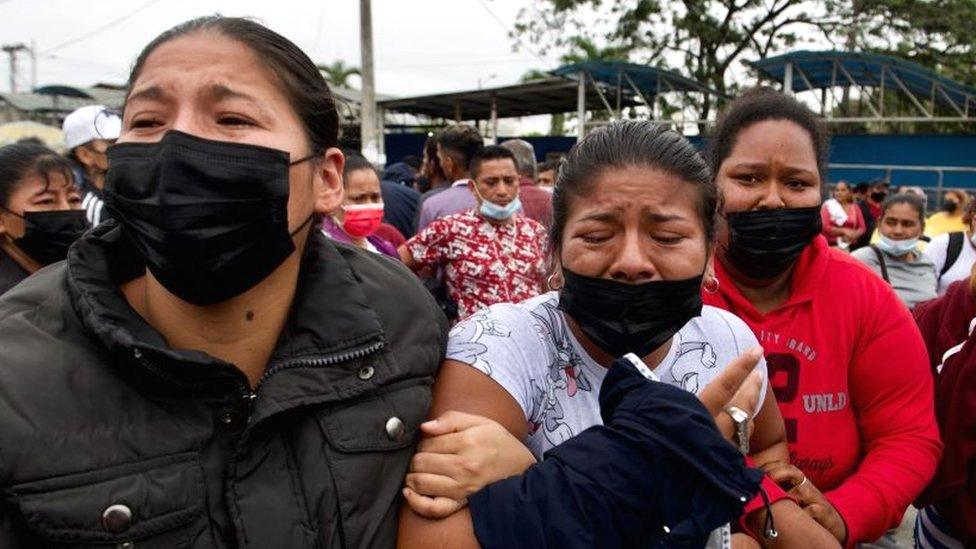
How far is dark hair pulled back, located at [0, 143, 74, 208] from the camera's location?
9.86ft

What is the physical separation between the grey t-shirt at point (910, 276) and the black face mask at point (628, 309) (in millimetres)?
3621

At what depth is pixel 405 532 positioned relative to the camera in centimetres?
118

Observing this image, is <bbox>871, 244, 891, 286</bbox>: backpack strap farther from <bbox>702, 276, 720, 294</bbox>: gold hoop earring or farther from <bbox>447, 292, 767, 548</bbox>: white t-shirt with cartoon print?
<bbox>447, 292, 767, 548</bbox>: white t-shirt with cartoon print

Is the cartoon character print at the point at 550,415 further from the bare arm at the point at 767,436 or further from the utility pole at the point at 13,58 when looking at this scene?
the utility pole at the point at 13,58

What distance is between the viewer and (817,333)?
186cm

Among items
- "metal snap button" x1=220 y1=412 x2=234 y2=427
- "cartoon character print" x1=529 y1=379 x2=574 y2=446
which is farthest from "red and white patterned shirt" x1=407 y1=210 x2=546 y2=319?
"metal snap button" x1=220 y1=412 x2=234 y2=427

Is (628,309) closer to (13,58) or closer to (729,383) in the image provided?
(729,383)

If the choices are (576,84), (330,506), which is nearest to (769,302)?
(330,506)

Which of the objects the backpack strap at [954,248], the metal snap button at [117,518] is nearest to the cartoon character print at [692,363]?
the metal snap button at [117,518]

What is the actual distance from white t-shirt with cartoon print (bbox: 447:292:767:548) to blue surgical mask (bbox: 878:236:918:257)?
13.3 ft

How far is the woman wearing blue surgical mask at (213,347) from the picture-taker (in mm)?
1006

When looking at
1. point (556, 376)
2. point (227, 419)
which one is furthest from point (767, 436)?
point (227, 419)

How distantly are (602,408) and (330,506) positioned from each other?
48cm

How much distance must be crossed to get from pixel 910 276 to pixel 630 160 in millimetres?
4024
